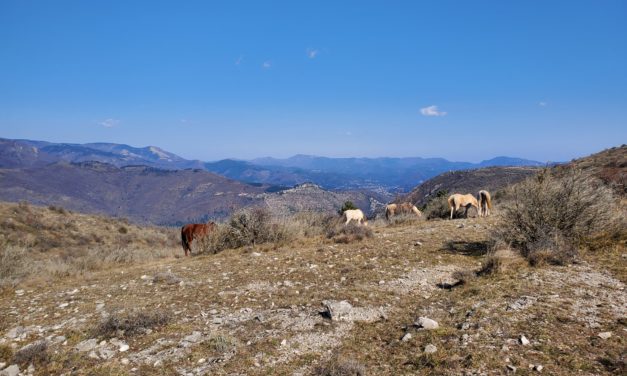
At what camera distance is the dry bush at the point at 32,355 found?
15.0ft

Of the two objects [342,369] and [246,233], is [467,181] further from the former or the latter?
[342,369]

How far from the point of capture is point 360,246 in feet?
33.1

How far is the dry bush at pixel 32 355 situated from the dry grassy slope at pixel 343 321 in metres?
0.13

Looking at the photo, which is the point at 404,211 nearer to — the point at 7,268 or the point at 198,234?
the point at 198,234

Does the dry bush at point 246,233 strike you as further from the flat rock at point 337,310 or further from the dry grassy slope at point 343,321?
the flat rock at point 337,310

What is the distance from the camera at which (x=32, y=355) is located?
4.63 metres

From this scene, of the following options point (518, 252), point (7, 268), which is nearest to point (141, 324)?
point (518, 252)

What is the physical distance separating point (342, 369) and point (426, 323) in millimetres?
1498

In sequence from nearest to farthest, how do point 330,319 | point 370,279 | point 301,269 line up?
1. point 330,319
2. point 370,279
3. point 301,269

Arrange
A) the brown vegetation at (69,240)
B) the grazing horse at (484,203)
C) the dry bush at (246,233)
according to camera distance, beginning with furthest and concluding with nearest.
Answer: the grazing horse at (484,203)
the dry bush at (246,233)
the brown vegetation at (69,240)

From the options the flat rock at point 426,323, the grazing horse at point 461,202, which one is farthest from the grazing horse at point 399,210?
the flat rock at point 426,323

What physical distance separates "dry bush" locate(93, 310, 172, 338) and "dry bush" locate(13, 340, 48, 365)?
0.65 metres

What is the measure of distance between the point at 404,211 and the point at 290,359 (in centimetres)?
1720

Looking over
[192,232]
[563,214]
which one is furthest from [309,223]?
[563,214]
